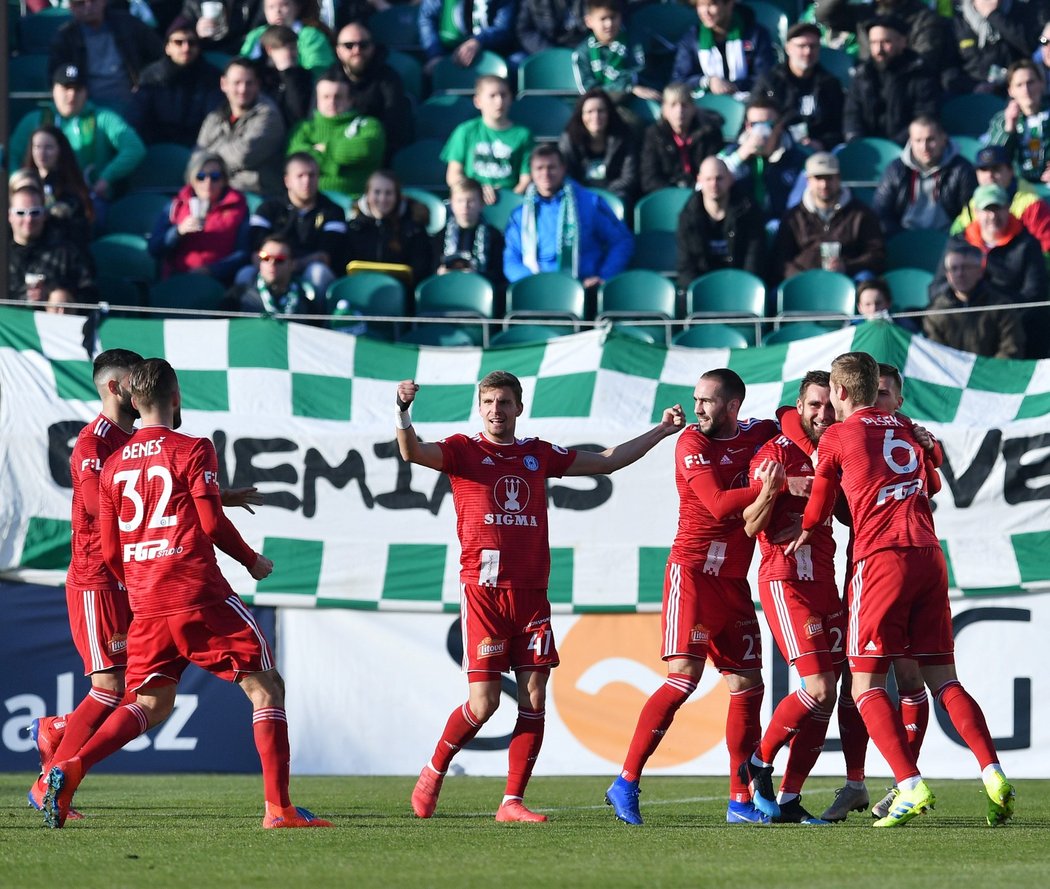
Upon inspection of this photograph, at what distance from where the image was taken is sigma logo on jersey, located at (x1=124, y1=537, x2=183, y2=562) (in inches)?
Result: 286

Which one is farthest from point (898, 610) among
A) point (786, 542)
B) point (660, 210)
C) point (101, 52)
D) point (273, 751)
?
point (101, 52)

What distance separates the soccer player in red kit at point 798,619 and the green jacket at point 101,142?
916 centimetres

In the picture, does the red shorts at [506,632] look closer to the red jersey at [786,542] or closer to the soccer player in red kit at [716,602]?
the soccer player in red kit at [716,602]

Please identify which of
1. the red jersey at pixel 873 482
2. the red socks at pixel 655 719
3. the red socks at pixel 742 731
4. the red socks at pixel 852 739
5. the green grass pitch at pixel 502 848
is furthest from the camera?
the red socks at pixel 852 739

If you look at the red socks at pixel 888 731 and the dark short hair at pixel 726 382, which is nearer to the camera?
the red socks at pixel 888 731

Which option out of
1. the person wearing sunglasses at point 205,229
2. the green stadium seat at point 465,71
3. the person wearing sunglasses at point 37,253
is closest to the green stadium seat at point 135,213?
the person wearing sunglasses at point 205,229

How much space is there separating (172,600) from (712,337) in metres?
6.40

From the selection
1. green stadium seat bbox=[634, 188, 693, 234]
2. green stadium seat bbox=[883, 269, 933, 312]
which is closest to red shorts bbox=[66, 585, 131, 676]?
green stadium seat bbox=[883, 269, 933, 312]

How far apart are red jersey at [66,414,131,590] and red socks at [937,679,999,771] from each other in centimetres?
383

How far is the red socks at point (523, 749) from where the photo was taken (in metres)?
7.80

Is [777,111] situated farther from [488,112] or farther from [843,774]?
[843,774]

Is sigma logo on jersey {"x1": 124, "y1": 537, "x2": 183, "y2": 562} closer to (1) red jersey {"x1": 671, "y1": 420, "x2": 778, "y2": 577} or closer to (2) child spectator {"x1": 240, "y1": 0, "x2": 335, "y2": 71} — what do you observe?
(1) red jersey {"x1": 671, "y1": 420, "x2": 778, "y2": 577}

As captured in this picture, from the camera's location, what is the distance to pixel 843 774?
35.7 ft

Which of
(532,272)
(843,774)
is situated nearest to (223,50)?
(532,272)
